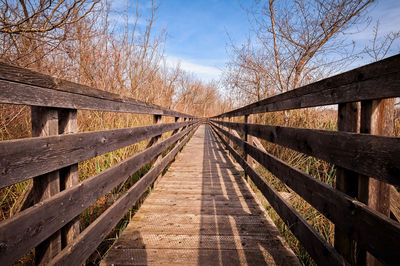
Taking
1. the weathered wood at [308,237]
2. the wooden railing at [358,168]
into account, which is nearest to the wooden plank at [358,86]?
the wooden railing at [358,168]

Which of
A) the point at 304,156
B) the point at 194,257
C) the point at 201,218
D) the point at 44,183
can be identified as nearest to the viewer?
the point at 44,183

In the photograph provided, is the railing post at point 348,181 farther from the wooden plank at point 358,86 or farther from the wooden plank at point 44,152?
the wooden plank at point 44,152

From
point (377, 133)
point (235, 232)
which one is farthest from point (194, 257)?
point (377, 133)

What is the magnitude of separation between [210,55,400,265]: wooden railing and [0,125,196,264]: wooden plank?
1445mm

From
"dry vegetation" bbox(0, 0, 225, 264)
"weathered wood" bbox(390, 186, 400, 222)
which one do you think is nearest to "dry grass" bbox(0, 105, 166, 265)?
"dry vegetation" bbox(0, 0, 225, 264)

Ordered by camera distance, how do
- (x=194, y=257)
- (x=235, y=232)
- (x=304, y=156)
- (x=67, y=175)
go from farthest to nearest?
(x=304, y=156) → (x=235, y=232) → (x=194, y=257) → (x=67, y=175)

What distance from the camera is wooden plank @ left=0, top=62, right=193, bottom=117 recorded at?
79 cm

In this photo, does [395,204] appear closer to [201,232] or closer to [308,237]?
[308,237]

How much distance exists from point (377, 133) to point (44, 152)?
161 centimetres

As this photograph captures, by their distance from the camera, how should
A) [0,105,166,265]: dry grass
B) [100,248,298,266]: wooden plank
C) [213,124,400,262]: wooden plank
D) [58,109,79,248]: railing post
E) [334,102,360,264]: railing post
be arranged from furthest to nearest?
[0,105,166,265]: dry grass → [100,248,298,266]: wooden plank → [58,109,79,248]: railing post → [334,102,360,264]: railing post → [213,124,400,262]: wooden plank

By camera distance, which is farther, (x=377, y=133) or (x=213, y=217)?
(x=213, y=217)

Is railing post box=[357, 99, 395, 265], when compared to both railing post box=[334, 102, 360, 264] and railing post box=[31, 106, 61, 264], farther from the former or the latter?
railing post box=[31, 106, 61, 264]

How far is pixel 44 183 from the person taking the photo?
101cm

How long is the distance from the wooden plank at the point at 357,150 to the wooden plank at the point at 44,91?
1541 mm
